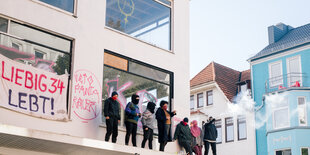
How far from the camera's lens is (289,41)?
32.6 m

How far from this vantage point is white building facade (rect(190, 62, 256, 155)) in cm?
3309

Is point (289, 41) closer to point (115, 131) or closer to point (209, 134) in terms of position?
point (209, 134)

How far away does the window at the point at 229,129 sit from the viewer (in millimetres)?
33981

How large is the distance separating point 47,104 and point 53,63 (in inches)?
45.4

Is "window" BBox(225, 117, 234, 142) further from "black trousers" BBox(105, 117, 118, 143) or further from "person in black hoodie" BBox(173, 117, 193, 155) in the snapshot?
"black trousers" BBox(105, 117, 118, 143)

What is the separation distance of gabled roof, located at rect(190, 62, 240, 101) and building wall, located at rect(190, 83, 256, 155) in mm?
466

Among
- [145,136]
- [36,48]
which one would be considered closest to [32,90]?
[36,48]

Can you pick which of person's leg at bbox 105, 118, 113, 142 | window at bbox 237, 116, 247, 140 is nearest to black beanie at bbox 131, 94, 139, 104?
person's leg at bbox 105, 118, 113, 142

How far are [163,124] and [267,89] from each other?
18804mm

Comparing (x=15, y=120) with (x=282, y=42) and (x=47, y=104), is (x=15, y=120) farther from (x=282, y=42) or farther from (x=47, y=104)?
(x=282, y=42)

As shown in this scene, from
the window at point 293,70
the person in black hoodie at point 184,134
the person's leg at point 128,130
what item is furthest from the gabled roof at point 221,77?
the person's leg at point 128,130

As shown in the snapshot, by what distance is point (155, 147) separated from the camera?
51.6ft

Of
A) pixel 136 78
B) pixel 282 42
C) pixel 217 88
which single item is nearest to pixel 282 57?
pixel 282 42

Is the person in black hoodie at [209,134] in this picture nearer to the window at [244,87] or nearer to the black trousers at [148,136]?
the black trousers at [148,136]
